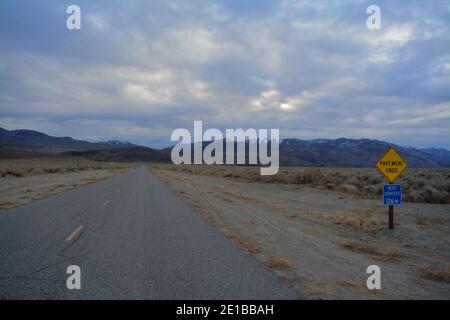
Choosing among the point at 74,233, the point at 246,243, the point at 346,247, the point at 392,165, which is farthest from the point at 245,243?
the point at 392,165

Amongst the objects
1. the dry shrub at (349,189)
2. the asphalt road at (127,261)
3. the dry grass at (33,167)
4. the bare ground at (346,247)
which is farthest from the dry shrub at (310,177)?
the dry grass at (33,167)

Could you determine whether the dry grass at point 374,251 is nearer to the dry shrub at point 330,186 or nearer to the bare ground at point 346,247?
the bare ground at point 346,247

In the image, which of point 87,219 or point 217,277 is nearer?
point 217,277

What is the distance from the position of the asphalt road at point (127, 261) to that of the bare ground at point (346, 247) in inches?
25.9

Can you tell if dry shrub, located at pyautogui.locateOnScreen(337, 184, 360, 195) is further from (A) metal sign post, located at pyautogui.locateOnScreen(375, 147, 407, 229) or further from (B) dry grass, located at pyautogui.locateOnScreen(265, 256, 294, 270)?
(B) dry grass, located at pyautogui.locateOnScreen(265, 256, 294, 270)

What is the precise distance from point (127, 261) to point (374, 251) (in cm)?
626

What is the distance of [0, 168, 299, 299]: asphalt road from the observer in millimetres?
6660

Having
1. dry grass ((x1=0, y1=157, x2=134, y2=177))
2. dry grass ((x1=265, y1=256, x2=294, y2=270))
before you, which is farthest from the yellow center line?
dry grass ((x1=0, y1=157, x2=134, y2=177))

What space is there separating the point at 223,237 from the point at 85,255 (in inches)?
157

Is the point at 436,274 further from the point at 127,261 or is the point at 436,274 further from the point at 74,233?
the point at 74,233

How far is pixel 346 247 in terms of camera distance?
11.5 meters
